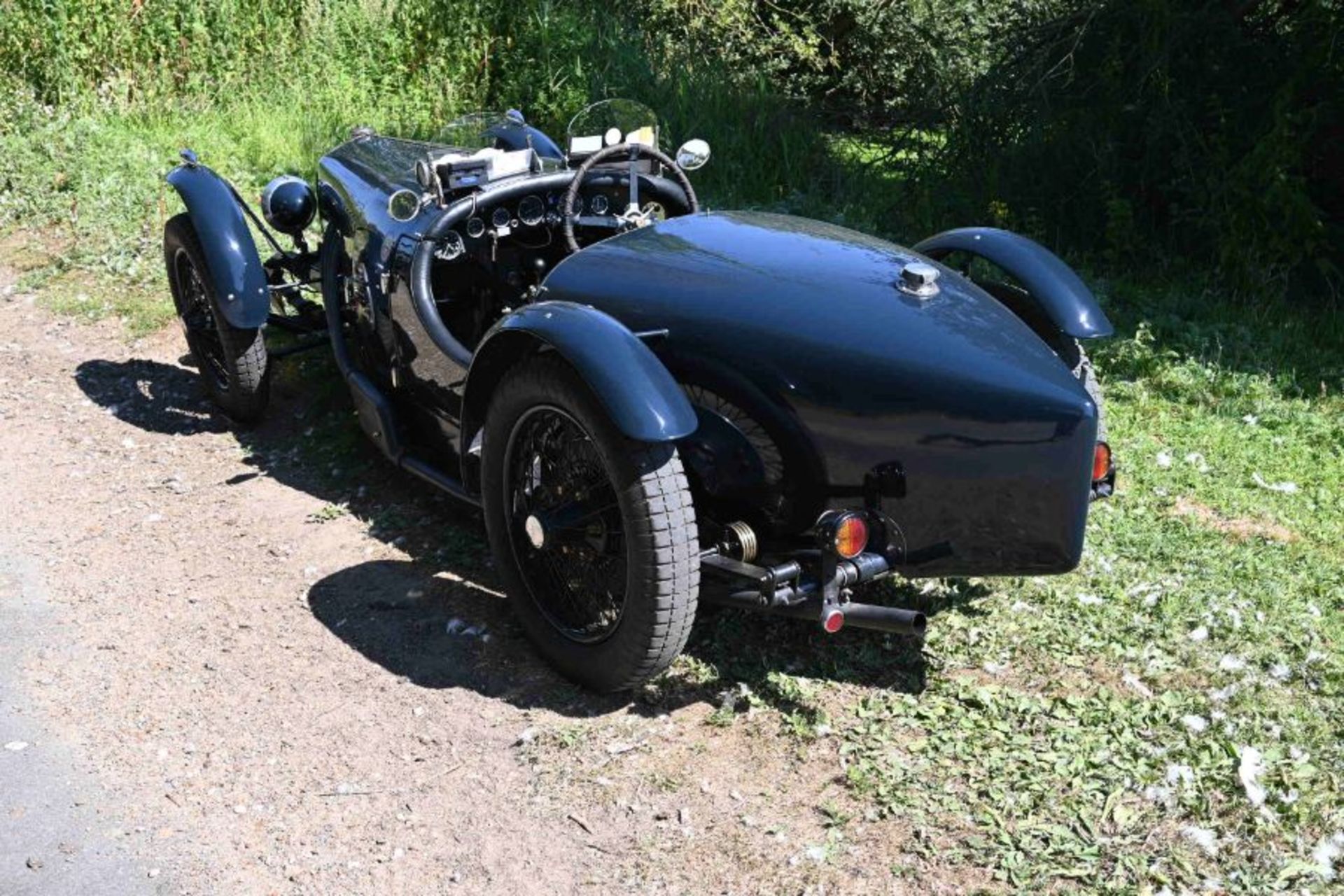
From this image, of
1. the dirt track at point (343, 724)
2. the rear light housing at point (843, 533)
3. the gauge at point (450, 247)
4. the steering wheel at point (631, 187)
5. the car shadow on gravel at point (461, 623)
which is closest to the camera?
the dirt track at point (343, 724)

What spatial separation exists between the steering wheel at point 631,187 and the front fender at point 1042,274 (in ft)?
3.02

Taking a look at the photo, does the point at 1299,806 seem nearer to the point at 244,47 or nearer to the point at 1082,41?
the point at 1082,41

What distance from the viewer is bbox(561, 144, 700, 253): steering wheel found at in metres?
4.91

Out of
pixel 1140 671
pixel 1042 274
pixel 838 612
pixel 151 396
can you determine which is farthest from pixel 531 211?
pixel 1140 671

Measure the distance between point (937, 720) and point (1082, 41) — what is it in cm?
557

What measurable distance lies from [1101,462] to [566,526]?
152 centimetres

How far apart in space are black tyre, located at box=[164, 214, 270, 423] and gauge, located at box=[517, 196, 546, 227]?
54.9 inches

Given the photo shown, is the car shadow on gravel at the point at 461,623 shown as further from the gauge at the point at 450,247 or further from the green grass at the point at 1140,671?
the gauge at the point at 450,247

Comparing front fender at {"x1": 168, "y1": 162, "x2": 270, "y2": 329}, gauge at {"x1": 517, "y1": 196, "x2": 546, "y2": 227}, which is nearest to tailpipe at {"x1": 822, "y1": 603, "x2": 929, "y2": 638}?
gauge at {"x1": 517, "y1": 196, "x2": 546, "y2": 227}

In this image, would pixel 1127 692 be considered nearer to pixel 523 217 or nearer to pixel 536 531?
pixel 536 531

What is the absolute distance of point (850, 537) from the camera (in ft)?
12.2

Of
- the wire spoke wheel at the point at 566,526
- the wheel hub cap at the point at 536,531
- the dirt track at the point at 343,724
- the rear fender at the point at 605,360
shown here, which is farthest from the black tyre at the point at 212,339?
the wheel hub cap at the point at 536,531

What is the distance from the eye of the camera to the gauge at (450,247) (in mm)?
5137

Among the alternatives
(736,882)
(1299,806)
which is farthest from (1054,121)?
(736,882)
